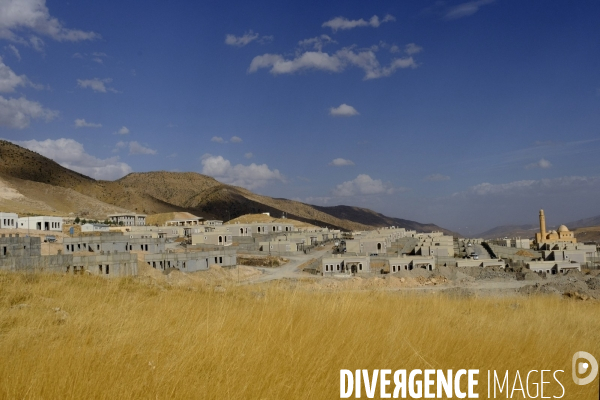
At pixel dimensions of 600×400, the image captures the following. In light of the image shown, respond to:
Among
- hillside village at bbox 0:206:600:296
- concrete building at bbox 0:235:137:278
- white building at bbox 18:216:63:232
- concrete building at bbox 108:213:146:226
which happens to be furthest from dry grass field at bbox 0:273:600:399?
concrete building at bbox 108:213:146:226

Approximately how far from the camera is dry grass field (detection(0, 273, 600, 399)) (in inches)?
118

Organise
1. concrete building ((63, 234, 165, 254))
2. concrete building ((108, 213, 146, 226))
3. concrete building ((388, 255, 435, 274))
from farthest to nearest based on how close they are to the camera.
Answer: concrete building ((108, 213, 146, 226))
concrete building ((388, 255, 435, 274))
concrete building ((63, 234, 165, 254))

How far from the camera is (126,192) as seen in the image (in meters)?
118

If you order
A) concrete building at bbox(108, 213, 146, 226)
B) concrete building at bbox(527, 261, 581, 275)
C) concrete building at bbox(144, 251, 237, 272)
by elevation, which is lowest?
concrete building at bbox(527, 261, 581, 275)

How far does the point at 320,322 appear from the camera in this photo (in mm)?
4789

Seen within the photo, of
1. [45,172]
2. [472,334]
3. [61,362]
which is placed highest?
[45,172]

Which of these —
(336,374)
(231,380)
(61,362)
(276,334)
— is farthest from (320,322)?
(61,362)

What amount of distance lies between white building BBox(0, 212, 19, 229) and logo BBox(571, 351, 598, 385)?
48.0m

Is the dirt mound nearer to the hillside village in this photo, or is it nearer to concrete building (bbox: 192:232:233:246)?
the hillside village

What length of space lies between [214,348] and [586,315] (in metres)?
6.37

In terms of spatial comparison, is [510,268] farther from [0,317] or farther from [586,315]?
[0,317]

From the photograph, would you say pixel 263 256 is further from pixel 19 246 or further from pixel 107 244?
Answer: pixel 19 246

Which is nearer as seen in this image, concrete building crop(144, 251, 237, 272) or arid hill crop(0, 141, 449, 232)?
concrete building crop(144, 251, 237, 272)

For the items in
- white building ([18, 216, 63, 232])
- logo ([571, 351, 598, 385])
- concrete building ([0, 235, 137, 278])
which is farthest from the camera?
white building ([18, 216, 63, 232])
